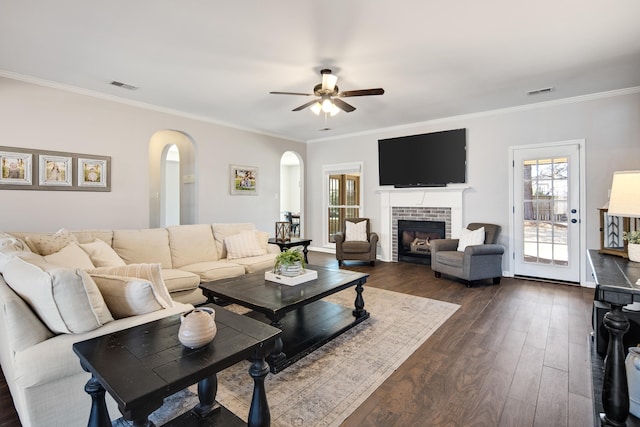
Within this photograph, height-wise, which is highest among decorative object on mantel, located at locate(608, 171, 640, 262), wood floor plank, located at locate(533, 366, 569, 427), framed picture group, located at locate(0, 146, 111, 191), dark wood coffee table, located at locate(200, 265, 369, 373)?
framed picture group, located at locate(0, 146, 111, 191)

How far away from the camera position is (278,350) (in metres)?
2.31

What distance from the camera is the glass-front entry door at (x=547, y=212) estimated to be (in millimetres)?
4531

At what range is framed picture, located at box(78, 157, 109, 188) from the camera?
4195mm

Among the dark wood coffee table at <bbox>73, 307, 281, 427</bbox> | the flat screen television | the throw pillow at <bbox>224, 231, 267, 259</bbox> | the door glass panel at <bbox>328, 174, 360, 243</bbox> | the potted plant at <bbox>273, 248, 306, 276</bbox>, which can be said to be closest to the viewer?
the dark wood coffee table at <bbox>73, 307, 281, 427</bbox>

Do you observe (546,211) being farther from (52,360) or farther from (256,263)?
(52,360)

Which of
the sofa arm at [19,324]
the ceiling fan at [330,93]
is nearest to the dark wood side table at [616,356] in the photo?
the ceiling fan at [330,93]

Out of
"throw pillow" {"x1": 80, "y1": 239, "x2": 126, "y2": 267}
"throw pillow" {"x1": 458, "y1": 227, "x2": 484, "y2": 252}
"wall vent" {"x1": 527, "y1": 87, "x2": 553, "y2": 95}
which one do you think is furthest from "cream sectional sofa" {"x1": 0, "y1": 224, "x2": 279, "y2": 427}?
"wall vent" {"x1": 527, "y1": 87, "x2": 553, "y2": 95}

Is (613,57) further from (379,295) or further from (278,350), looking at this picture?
(278,350)

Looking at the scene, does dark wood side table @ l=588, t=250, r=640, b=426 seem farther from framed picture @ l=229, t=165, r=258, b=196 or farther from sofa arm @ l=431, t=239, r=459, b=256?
A: framed picture @ l=229, t=165, r=258, b=196

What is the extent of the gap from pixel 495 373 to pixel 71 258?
344 centimetres

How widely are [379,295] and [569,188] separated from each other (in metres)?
3.21

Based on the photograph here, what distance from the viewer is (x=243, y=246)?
14.5 ft

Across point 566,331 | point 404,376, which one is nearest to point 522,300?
point 566,331

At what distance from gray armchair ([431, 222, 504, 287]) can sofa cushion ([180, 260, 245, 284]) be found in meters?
3.02
